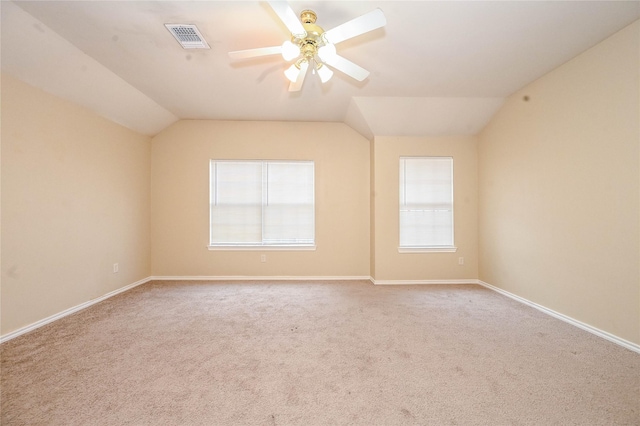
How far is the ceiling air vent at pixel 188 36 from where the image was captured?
2.13 meters

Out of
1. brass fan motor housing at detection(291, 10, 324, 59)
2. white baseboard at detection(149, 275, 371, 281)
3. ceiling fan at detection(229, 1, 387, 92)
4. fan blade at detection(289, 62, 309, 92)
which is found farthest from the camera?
Result: white baseboard at detection(149, 275, 371, 281)

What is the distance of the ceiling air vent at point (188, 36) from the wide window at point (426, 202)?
10.1ft

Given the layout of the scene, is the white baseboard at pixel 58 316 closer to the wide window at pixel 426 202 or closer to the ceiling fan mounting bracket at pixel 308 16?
the ceiling fan mounting bracket at pixel 308 16

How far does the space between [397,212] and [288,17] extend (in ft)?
10.2

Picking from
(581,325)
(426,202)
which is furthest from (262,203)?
(581,325)

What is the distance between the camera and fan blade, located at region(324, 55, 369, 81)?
194 cm

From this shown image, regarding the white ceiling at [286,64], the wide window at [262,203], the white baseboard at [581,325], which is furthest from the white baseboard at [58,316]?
the white baseboard at [581,325]

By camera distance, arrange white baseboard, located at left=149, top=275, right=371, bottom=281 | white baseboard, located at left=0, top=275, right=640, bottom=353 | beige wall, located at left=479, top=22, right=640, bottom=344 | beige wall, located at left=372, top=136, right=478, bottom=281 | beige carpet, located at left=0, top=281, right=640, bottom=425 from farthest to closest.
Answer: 1. white baseboard, located at left=149, top=275, right=371, bottom=281
2. beige wall, located at left=372, top=136, right=478, bottom=281
3. white baseboard, located at left=0, top=275, right=640, bottom=353
4. beige wall, located at left=479, top=22, right=640, bottom=344
5. beige carpet, located at left=0, top=281, right=640, bottom=425

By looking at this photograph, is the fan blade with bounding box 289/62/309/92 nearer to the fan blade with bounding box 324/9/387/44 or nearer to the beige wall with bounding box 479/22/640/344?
the fan blade with bounding box 324/9/387/44

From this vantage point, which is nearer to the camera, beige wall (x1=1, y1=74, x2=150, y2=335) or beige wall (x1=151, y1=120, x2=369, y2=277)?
beige wall (x1=1, y1=74, x2=150, y2=335)

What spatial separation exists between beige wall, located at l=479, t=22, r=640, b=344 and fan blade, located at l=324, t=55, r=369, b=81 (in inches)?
86.8

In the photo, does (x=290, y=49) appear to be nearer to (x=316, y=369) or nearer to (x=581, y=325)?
(x=316, y=369)

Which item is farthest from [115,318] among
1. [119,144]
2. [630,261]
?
[630,261]

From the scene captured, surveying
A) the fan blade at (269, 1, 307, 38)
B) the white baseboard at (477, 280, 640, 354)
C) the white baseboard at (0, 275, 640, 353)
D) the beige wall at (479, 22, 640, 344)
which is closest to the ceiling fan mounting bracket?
the fan blade at (269, 1, 307, 38)
